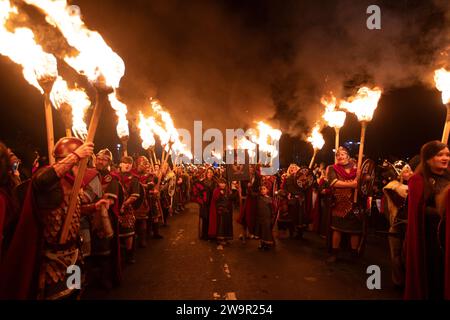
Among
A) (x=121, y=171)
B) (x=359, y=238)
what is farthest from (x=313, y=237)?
(x=121, y=171)

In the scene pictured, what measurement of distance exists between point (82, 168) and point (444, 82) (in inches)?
180

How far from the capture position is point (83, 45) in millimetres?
3531

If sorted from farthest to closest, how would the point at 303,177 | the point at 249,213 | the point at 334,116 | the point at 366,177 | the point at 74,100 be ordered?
the point at 303,177 < the point at 249,213 < the point at 334,116 < the point at 366,177 < the point at 74,100

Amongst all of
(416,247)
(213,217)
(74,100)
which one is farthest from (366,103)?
(74,100)

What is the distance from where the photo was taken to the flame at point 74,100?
A: 4.78 metres

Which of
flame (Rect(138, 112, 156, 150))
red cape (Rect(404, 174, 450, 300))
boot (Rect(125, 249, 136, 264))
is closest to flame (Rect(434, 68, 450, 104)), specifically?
red cape (Rect(404, 174, 450, 300))

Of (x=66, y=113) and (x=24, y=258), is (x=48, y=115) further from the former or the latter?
(x=66, y=113)

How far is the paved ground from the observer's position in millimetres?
4988

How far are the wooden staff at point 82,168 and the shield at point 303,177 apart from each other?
23.4ft

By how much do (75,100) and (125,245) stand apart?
2.90 m

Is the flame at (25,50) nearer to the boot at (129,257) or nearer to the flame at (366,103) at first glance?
the boot at (129,257)

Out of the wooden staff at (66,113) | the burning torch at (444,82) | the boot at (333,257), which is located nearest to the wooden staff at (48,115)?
the wooden staff at (66,113)

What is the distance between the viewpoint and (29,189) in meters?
3.03
